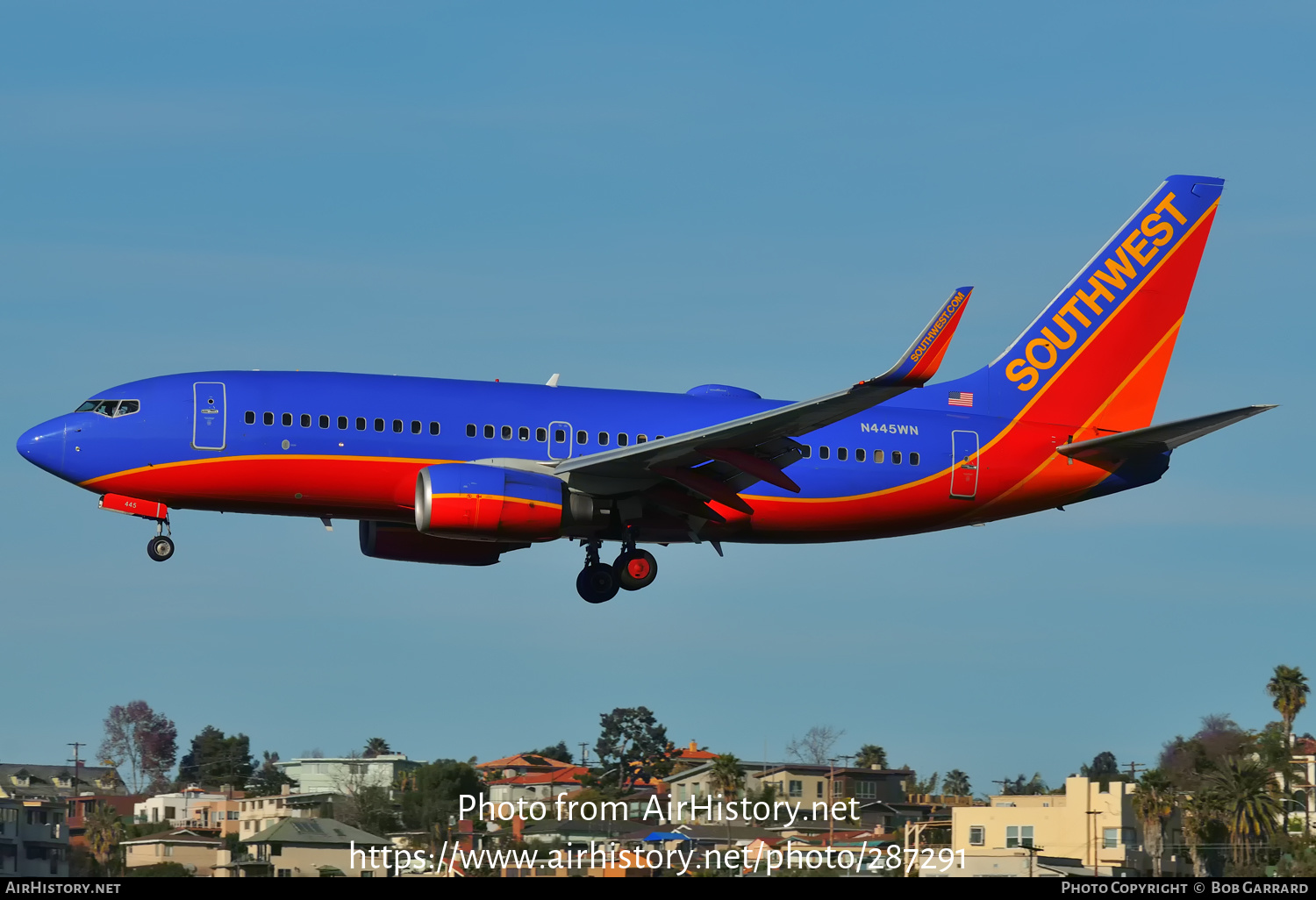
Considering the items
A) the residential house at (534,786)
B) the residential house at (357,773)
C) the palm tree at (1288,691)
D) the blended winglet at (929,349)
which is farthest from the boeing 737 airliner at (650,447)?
the palm tree at (1288,691)

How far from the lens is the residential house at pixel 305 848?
33.9 m

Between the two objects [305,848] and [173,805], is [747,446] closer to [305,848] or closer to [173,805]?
[305,848]

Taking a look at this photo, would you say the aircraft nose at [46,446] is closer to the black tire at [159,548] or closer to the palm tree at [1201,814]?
the black tire at [159,548]

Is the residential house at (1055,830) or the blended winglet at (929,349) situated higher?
the blended winglet at (929,349)

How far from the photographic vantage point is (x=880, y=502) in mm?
42344

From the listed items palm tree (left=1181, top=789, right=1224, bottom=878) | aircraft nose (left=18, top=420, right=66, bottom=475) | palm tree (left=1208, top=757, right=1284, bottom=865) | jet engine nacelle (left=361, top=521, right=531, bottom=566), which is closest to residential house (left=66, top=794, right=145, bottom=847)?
aircraft nose (left=18, top=420, right=66, bottom=475)

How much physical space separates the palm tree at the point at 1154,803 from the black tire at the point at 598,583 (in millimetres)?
13892

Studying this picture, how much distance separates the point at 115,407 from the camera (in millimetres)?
38281

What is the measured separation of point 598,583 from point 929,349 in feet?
39.3

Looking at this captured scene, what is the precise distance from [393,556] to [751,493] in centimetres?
955

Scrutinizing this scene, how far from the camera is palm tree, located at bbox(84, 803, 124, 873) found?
32.7 meters

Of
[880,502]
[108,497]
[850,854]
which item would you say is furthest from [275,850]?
[880,502]

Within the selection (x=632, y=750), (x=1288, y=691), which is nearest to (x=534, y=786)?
(x=632, y=750)
